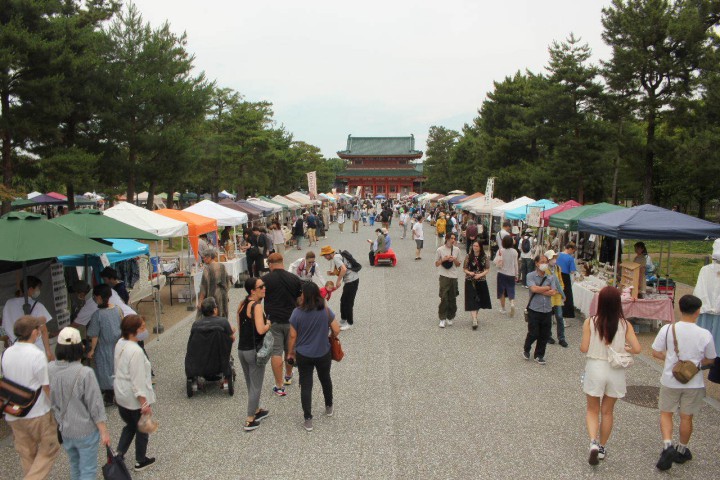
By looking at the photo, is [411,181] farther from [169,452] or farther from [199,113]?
[169,452]

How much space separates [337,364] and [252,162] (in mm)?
25800

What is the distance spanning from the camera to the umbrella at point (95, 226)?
6441 mm

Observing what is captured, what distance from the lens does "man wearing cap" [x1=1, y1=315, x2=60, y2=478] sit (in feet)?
11.2

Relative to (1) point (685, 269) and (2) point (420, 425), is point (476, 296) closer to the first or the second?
(2) point (420, 425)

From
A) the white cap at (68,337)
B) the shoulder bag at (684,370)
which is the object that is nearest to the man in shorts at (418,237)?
the shoulder bag at (684,370)

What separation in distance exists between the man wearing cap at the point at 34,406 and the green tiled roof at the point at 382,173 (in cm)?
6810

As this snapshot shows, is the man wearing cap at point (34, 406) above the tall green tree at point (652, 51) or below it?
below

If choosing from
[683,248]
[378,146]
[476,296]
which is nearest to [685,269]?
[683,248]

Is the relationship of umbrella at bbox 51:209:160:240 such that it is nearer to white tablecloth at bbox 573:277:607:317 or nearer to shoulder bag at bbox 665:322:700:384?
shoulder bag at bbox 665:322:700:384

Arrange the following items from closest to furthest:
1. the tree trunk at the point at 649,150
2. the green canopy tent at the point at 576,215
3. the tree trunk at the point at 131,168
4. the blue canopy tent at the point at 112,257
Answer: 1. the blue canopy tent at the point at 112,257
2. the green canopy tent at the point at 576,215
3. the tree trunk at the point at 131,168
4. the tree trunk at the point at 649,150

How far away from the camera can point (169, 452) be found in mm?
4426

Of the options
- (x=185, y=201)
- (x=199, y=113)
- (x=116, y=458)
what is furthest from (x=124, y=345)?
(x=185, y=201)

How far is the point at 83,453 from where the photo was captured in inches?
137

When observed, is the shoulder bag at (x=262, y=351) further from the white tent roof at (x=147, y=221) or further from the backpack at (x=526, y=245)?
the backpack at (x=526, y=245)
